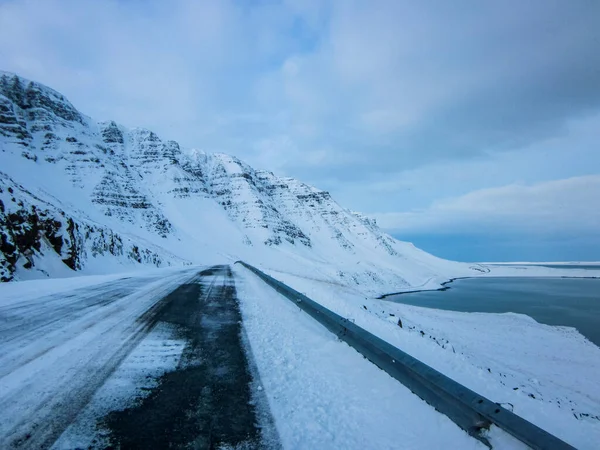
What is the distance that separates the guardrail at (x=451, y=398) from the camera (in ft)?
7.11

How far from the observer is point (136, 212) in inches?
3524

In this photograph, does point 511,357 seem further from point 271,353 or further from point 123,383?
point 123,383

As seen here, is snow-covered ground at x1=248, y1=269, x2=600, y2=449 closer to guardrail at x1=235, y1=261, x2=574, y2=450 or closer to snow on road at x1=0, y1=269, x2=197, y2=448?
guardrail at x1=235, y1=261, x2=574, y2=450

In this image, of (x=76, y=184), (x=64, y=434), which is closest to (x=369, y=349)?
(x=64, y=434)

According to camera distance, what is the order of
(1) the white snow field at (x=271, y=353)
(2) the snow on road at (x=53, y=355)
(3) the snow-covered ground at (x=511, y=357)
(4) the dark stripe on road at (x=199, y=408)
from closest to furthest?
(4) the dark stripe on road at (x=199, y=408), (2) the snow on road at (x=53, y=355), (1) the white snow field at (x=271, y=353), (3) the snow-covered ground at (x=511, y=357)

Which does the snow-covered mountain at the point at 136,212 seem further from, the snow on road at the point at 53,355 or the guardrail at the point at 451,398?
the guardrail at the point at 451,398

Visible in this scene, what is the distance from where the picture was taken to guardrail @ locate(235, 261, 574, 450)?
A: 2.17 metres

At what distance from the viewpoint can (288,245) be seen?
406ft

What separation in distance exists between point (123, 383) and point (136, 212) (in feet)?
319

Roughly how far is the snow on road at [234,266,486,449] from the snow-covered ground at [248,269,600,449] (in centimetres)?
104

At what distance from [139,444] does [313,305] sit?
525cm

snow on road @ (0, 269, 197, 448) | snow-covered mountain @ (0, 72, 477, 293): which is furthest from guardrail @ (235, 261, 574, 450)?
snow-covered mountain @ (0, 72, 477, 293)

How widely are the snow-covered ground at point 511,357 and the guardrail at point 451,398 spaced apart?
81 centimetres

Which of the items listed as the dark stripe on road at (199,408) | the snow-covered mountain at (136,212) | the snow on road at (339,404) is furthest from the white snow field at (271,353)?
the snow-covered mountain at (136,212)
